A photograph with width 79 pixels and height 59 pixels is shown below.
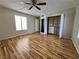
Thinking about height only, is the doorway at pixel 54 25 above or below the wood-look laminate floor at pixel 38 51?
above

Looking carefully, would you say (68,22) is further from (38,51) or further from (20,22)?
(20,22)

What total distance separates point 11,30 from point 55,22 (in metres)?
4.61

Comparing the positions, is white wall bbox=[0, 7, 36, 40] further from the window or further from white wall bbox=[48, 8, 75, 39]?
white wall bbox=[48, 8, 75, 39]

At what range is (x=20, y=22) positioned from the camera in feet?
21.0

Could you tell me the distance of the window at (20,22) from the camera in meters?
6.01

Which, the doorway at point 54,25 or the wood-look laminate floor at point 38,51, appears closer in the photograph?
the wood-look laminate floor at point 38,51

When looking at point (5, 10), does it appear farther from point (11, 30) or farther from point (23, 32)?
point (23, 32)

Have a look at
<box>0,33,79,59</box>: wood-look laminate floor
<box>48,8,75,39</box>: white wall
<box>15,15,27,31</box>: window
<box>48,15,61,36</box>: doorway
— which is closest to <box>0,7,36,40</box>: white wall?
<box>15,15,27,31</box>: window

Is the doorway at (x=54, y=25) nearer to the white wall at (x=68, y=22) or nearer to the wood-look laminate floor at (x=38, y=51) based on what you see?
the white wall at (x=68, y=22)

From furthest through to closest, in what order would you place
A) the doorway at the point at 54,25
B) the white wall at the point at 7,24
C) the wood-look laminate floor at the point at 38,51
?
the doorway at the point at 54,25 → the white wall at the point at 7,24 → the wood-look laminate floor at the point at 38,51

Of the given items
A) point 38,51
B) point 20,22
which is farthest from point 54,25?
point 38,51

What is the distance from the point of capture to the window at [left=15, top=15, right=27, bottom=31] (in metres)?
6.01

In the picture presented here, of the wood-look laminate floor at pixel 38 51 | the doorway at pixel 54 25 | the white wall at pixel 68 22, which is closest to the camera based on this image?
the wood-look laminate floor at pixel 38 51

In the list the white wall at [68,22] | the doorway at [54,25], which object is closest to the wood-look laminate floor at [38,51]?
the white wall at [68,22]
